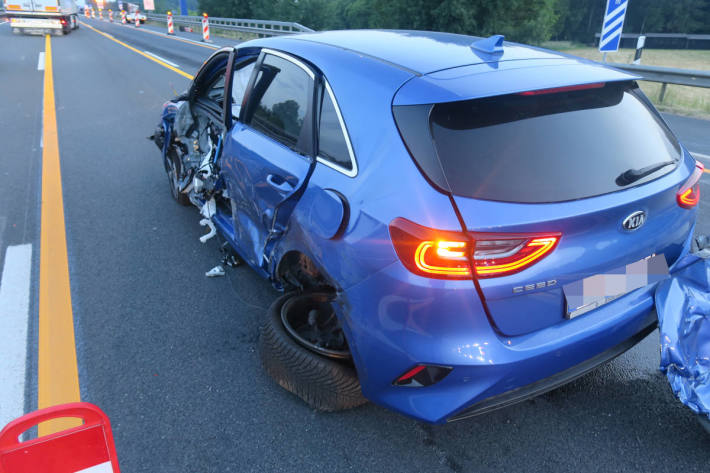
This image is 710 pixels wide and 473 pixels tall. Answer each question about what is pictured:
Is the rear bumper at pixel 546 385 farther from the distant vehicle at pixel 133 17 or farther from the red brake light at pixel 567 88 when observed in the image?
the distant vehicle at pixel 133 17

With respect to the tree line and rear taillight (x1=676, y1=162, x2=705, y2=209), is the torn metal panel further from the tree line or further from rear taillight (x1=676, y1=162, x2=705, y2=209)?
the tree line

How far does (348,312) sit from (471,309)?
509 mm

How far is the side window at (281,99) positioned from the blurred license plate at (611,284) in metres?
1.51

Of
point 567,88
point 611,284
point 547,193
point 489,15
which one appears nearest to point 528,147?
point 547,193

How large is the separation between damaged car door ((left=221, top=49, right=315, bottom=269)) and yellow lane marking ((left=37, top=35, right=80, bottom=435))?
115 centimetres

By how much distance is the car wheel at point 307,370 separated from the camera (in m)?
2.33

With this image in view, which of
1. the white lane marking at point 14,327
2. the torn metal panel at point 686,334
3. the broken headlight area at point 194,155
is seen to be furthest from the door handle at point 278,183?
the torn metal panel at point 686,334

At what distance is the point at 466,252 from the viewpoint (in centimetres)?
180

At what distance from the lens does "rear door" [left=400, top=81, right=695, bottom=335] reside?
1816 millimetres

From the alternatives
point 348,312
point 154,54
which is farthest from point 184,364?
point 154,54

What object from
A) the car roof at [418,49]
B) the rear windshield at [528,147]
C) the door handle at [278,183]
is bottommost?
the door handle at [278,183]

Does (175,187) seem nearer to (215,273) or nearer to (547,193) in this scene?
(215,273)

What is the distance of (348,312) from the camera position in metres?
2.08

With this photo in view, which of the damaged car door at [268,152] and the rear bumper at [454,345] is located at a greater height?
the damaged car door at [268,152]
